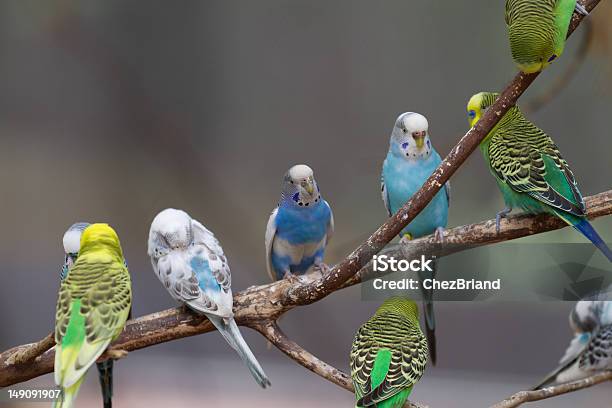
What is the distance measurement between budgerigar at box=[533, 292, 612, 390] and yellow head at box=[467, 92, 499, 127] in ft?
2.35

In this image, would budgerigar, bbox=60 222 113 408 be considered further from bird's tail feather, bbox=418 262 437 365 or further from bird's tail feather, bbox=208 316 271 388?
bird's tail feather, bbox=418 262 437 365

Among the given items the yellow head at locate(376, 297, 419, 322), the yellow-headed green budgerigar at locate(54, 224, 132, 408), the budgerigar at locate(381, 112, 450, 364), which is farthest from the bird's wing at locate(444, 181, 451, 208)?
the yellow-headed green budgerigar at locate(54, 224, 132, 408)

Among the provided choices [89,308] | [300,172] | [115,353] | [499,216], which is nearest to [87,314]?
[89,308]

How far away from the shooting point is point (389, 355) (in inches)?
94.6

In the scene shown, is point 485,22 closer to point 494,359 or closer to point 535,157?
point 535,157

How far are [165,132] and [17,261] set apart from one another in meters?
0.72

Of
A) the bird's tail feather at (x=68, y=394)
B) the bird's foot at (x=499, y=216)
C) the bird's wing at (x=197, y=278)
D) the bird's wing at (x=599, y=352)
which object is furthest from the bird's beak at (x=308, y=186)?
the bird's wing at (x=599, y=352)

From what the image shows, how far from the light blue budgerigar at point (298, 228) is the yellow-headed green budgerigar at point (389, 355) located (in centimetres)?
27

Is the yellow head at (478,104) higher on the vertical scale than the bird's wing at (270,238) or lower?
higher

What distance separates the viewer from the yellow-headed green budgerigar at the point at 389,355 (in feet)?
7.67

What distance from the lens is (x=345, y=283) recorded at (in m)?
2.57

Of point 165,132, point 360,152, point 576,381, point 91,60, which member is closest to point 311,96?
point 360,152

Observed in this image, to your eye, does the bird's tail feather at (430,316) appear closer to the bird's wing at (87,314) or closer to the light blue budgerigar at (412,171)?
the light blue budgerigar at (412,171)

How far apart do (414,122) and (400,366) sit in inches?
30.2
